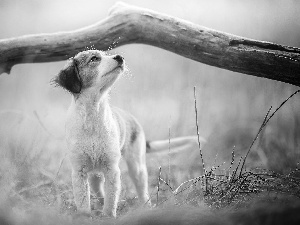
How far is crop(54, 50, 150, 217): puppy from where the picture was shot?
1.50 meters

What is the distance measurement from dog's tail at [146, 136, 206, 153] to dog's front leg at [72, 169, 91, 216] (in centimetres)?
53

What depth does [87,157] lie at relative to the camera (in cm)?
151

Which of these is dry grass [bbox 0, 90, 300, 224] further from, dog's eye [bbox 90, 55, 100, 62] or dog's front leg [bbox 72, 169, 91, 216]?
dog's eye [bbox 90, 55, 100, 62]

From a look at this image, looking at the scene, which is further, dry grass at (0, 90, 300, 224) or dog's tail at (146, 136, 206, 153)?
dog's tail at (146, 136, 206, 153)

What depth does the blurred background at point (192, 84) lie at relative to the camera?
1.87 metres

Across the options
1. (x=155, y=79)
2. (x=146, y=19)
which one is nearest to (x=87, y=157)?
(x=155, y=79)

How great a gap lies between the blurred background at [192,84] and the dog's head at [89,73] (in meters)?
0.34

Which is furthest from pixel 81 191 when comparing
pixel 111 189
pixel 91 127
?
pixel 91 127

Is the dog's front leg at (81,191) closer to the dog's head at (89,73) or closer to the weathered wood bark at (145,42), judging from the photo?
the dog's head at (89,73)

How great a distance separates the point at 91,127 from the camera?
1530 mm

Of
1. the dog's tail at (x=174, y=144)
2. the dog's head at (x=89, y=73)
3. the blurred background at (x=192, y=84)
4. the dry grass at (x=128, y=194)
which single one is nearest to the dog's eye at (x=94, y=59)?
the dog's head at (x=89, y=73)

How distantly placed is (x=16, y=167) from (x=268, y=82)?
48.5 inches

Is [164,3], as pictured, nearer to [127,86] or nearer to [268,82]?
[127,86]

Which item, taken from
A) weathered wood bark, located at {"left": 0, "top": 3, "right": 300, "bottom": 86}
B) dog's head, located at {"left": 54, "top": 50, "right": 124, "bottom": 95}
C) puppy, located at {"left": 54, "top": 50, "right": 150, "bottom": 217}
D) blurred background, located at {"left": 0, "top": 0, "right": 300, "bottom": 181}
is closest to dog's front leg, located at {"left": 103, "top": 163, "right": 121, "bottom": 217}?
puppy, located at {"left": 54, "top": 50, "right": 150, "bottom": 217}
